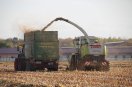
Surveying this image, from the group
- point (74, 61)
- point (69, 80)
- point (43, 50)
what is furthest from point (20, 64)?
point (69, 80)

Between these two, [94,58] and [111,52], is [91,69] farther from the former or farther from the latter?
[111,52]

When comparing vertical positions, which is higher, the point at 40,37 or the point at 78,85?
the point at 40,37

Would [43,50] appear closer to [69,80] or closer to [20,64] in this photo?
[20,64]

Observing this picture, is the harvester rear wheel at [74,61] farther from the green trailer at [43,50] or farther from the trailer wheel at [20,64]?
the trailer wheel at [20,64]

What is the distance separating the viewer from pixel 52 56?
39531mm

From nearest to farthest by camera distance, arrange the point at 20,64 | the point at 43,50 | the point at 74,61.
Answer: the point at 43,50
the point at 74,61
the point at 20,64

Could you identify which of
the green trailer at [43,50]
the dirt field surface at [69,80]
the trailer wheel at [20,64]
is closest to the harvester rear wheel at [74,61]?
the green trailer at [43,50]

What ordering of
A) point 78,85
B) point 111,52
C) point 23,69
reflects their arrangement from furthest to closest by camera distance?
point 111,52, point 23,69, point 78,85

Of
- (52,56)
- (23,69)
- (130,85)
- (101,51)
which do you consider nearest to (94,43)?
(101,51)

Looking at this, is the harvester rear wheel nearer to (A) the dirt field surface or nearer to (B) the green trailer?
(B) the green trailer

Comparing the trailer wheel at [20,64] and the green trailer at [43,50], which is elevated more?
the green trailer at [43,50]

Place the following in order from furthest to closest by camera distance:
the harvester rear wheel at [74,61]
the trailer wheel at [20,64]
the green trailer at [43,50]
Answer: the trailer wheel at [20,64] → the harvester rear wheel at [74,61] → the green trailer at [43,50]

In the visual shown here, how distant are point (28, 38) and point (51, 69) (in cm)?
352

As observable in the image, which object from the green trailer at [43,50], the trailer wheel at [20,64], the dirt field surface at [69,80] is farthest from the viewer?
the trailer wheel at [20,64]
